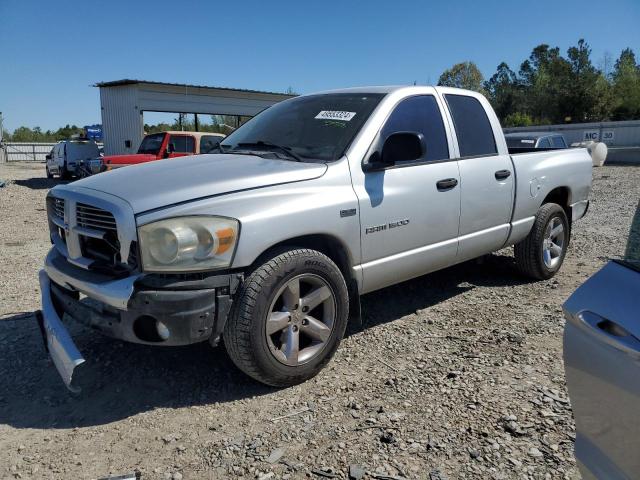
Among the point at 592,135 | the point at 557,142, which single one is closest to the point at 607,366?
the point at 557,142

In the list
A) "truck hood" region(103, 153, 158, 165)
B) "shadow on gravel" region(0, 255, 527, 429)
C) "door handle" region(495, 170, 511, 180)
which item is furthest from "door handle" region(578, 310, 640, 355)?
"truck hood" region(103, 153, 158, 165)

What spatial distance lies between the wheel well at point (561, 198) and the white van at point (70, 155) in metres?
19.7

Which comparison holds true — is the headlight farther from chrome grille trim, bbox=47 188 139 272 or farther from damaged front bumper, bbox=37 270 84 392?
damaged front bumper, bbox=37 270 84 392

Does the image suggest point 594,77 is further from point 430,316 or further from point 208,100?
point 430,316

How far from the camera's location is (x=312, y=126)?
378cm

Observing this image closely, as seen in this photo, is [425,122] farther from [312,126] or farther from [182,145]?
[182,145]

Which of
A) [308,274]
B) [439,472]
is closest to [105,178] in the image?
[308,274]

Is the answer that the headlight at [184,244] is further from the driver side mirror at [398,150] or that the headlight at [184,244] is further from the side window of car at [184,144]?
the side window of car at [184,144]

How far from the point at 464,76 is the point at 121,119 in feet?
186

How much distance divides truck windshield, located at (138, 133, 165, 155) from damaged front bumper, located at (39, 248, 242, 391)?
11207 mm

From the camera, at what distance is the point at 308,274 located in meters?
3.04

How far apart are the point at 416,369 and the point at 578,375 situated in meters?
1.75

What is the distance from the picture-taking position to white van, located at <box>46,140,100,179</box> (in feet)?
68.1

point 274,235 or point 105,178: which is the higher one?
point 105,178
